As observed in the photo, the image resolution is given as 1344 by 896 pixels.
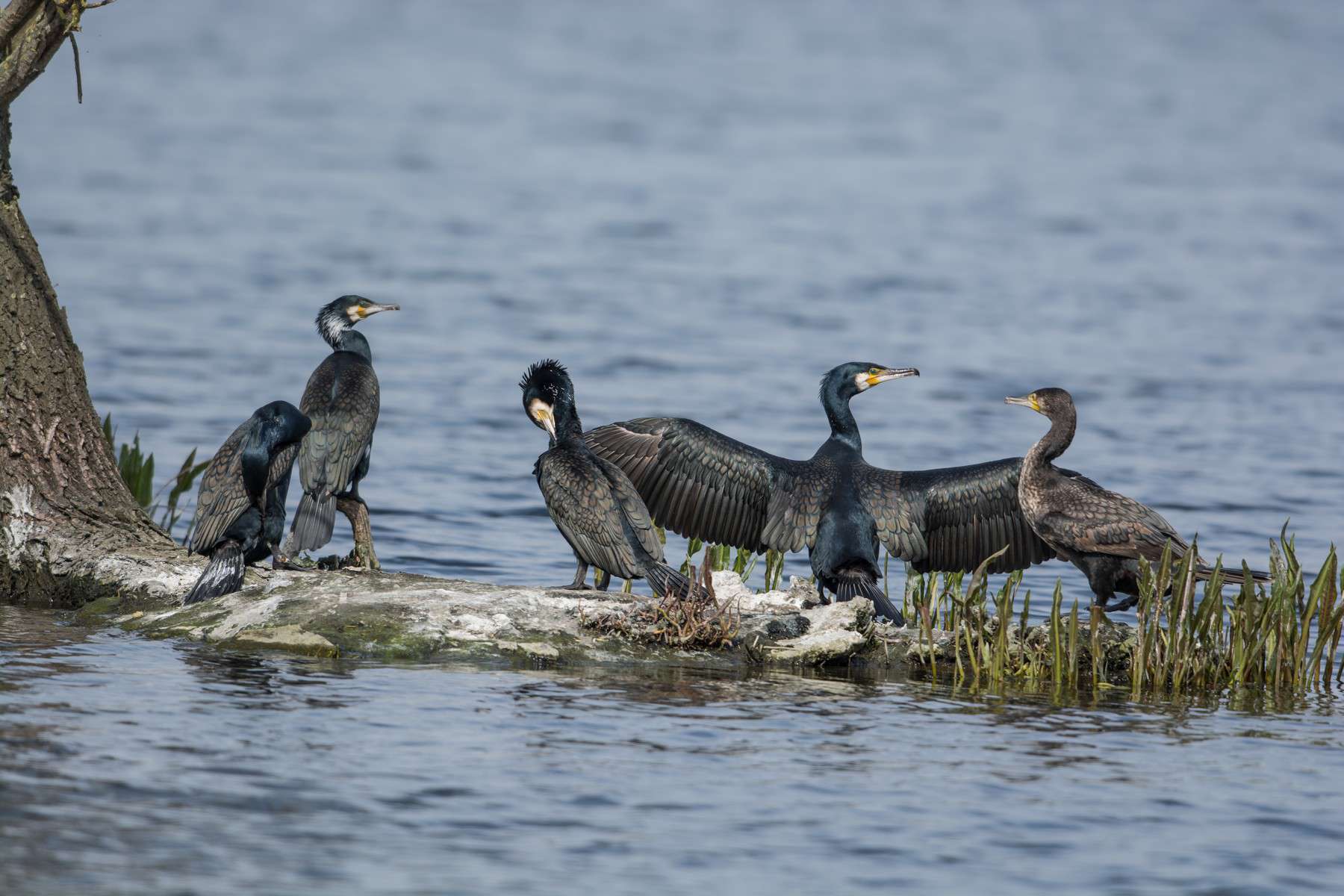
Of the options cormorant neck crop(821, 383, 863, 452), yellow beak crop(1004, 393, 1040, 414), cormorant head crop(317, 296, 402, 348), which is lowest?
cormorant neck crop(821, 383, 863, 452)

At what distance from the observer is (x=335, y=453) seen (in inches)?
384

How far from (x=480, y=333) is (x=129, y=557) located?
47.6 feet

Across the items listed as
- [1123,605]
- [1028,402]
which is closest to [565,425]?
[1028,402]

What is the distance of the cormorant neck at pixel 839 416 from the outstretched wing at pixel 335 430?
249 cm

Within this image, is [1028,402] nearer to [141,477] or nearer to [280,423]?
[280,423]

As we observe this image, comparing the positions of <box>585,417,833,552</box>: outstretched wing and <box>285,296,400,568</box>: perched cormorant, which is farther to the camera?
<box>585,417,833,552</box>: outstretched wing

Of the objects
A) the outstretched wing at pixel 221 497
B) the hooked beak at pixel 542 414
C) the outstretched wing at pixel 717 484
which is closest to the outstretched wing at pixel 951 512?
the outstretched wing at pixel 717 484

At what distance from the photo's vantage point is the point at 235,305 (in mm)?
→ 24750

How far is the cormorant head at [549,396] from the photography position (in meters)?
9.66

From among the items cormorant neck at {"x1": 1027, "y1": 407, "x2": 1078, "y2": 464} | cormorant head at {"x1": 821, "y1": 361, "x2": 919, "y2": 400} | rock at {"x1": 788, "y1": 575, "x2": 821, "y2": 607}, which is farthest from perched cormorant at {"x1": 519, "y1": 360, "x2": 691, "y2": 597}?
cormorant neck at {"x1": 1027, "y1": 407, "x2": 1078, "y2": 464}

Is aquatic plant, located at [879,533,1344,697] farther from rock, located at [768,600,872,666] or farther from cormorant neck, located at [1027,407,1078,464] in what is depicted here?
cormorant neck, located at [1027,407,1078,464]

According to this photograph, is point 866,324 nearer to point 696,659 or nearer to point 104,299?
point 104,299

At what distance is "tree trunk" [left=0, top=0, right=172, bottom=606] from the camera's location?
9406mm

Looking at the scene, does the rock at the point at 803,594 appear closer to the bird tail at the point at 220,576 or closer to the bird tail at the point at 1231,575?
the bird tail at the point at 1231,575
